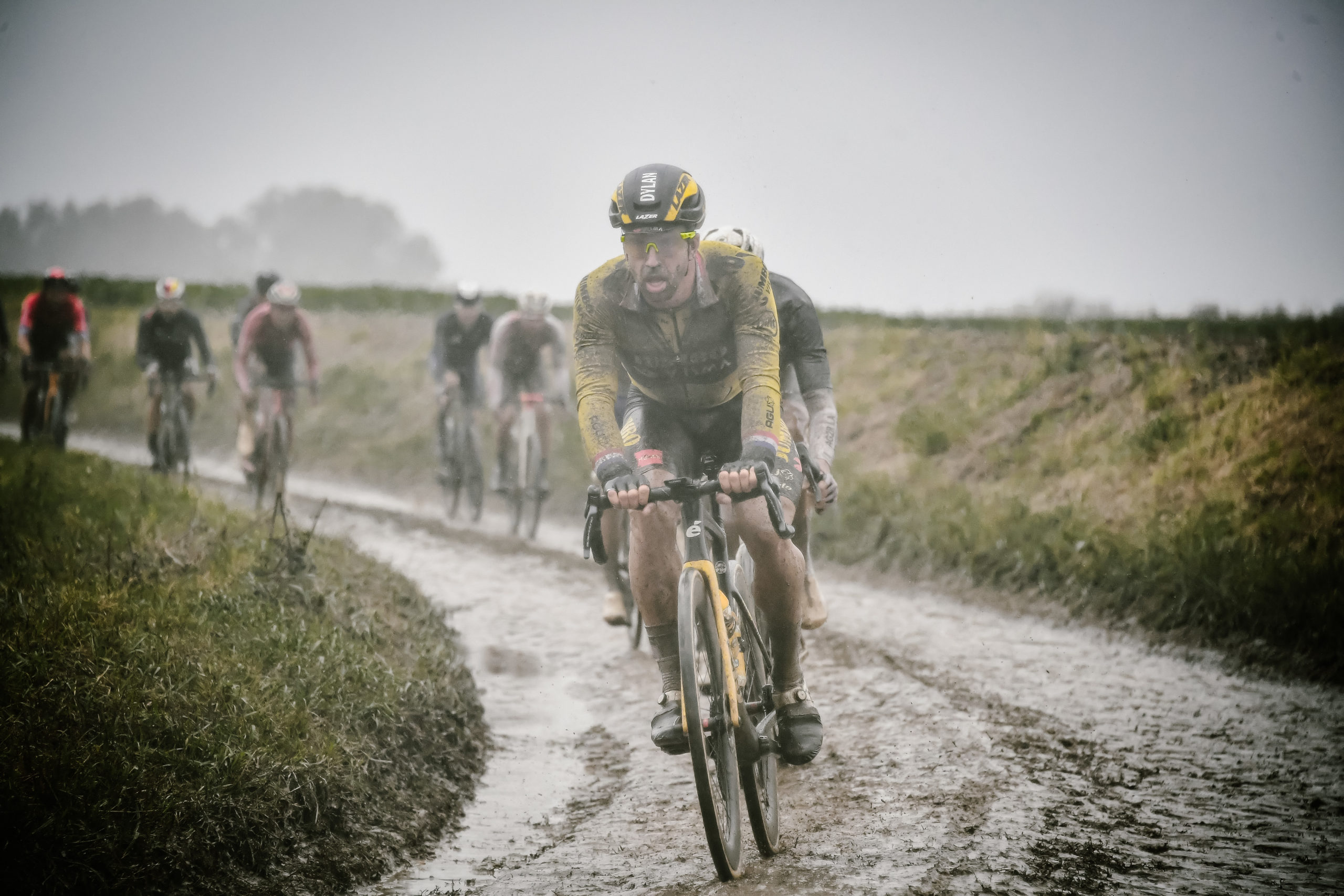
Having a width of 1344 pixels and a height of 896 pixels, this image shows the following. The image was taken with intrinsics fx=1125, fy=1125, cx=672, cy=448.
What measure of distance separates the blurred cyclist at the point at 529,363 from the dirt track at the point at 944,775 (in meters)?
4.20

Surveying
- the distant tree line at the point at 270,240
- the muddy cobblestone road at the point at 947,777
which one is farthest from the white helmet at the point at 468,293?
the distant tree line at the point at 270,240

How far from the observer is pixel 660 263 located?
170 inches

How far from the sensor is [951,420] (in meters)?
13.8

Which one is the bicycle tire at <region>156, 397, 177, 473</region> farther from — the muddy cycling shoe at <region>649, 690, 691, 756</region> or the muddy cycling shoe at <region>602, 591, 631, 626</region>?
the muddy cycling shoe at <region>649, 690, 691, 756</region>

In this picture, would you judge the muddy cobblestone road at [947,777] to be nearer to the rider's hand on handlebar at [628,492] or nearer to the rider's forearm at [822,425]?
the rider's hand on handlebar at [628,492]

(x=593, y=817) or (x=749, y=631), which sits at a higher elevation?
(x=749, y=631)

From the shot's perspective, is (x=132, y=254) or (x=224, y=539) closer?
(x=224, y=539)

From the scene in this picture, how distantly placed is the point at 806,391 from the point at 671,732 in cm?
197

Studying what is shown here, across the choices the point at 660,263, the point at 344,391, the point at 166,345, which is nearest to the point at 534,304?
the point at 166,345

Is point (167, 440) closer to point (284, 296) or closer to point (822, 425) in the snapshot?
point (284, 296)

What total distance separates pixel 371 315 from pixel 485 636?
84.7 feet

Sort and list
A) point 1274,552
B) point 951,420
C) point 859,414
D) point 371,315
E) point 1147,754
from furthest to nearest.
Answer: point 371,315, point 859,414, point 951,420, point 1274,552, point 1147,754

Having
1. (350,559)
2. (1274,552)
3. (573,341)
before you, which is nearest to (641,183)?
(573,341)

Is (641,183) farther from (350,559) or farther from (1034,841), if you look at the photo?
(350,559)
